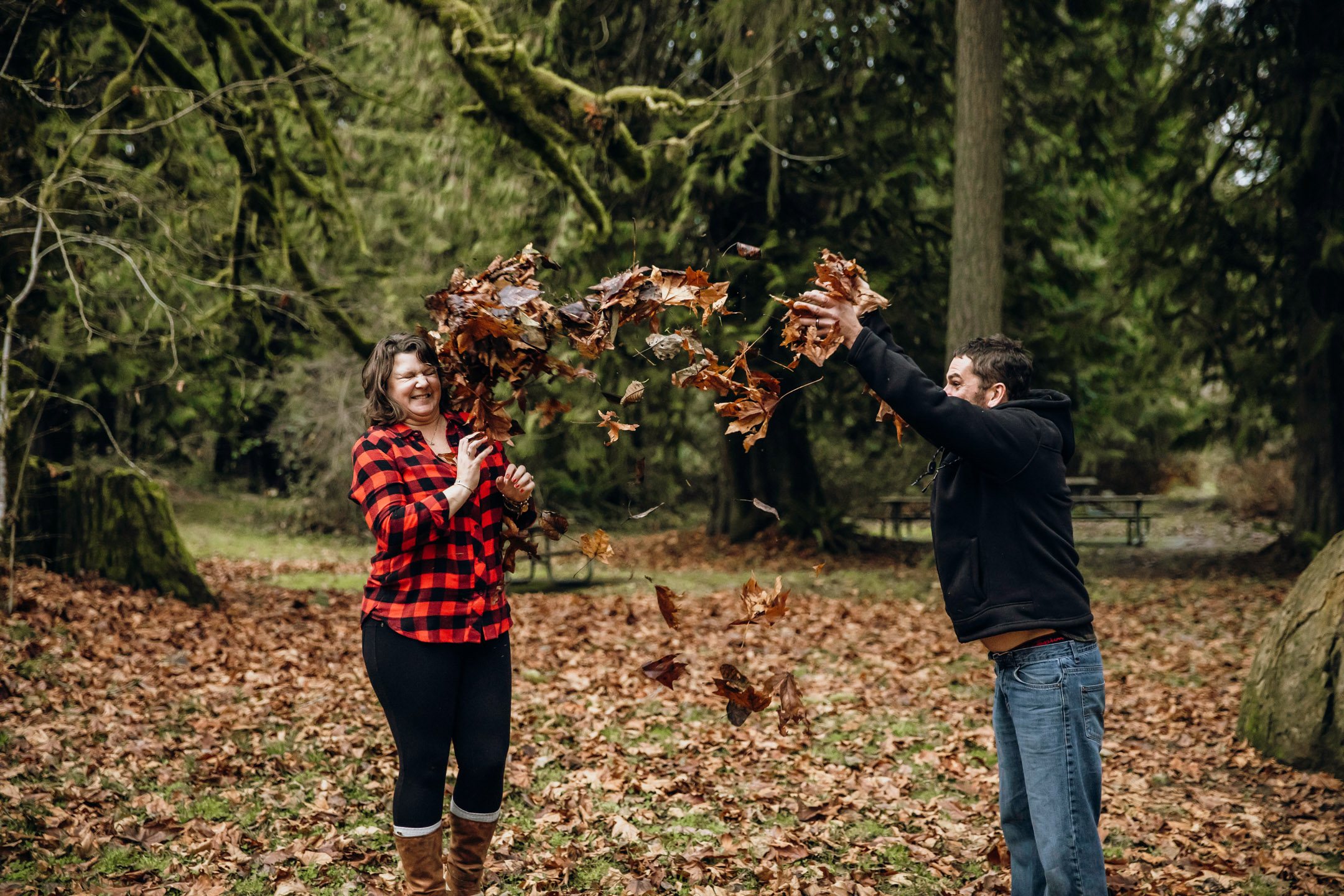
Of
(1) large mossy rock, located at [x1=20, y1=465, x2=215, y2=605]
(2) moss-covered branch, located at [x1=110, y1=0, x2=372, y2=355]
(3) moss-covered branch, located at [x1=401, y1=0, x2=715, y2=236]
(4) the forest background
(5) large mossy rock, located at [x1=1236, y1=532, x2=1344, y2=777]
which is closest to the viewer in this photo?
(5) large mossy rock, located at [x1=1236, y1=532, x2=1344, y2=777]

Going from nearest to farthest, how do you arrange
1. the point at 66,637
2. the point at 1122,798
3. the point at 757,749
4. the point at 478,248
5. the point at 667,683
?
the point at 667,683
the point at 1122,798
the point at 757,749
the point at 66,637
the point at 478,248

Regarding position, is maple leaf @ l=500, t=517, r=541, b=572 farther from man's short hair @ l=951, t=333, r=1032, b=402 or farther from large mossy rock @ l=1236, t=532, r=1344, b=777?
large mossy rock @ l=1236, t=532, r=1344, b=777

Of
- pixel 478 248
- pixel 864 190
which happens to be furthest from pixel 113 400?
pixel 864 190

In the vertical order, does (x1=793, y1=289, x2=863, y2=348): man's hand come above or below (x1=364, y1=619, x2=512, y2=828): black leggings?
above

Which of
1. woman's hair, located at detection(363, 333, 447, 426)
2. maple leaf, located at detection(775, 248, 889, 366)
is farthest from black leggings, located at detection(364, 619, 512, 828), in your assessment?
maple leaf, located at detection(775, 248, 889, 366)

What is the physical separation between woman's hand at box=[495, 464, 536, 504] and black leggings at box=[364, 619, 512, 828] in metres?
0.47

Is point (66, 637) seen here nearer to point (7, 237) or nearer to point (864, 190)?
point (7, 237)

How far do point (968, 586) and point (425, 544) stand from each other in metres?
1.61

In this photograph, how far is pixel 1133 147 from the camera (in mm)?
12078

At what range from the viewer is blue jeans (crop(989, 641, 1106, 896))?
267 cm

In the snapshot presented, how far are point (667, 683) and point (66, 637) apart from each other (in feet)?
19.1

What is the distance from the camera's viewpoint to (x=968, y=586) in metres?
2.72

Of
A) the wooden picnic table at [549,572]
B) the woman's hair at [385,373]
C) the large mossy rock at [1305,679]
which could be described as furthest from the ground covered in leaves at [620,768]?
the wooden picnic table at [549,572]

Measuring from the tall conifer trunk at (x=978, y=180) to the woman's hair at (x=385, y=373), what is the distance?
6952mm
